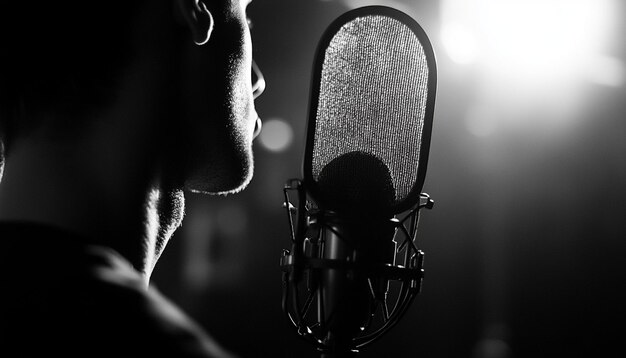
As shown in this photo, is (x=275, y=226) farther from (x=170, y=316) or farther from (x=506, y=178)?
(x=170, y=316)

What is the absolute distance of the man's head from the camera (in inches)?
36.7

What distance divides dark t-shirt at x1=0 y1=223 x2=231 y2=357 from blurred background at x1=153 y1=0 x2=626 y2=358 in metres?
2.73

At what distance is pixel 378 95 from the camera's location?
0.99 m

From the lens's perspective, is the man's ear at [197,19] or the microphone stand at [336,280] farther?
the man's ear at [197,19]

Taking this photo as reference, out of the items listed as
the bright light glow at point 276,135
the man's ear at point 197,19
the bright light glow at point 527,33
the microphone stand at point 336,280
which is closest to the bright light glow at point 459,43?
the bright light glow at point 527,33

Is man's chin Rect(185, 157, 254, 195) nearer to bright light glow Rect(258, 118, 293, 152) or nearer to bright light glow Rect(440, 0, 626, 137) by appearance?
bright light glow Rect(258, 118, 293, 152)

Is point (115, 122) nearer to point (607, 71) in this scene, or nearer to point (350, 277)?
point (350, 277)

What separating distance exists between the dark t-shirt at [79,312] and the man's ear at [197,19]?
1.49 ft

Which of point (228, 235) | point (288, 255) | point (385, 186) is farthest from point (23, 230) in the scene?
point (228, 235)

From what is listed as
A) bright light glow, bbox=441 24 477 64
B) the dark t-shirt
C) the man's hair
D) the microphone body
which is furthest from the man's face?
bright light glow, bbox=441 24 477 64

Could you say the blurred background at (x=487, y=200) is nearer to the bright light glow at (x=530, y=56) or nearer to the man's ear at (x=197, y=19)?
the bright light glow at (x=530, y=56)

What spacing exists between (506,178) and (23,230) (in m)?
3.34

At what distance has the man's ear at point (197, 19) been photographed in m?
1.01

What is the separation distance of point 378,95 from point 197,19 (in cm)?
28
